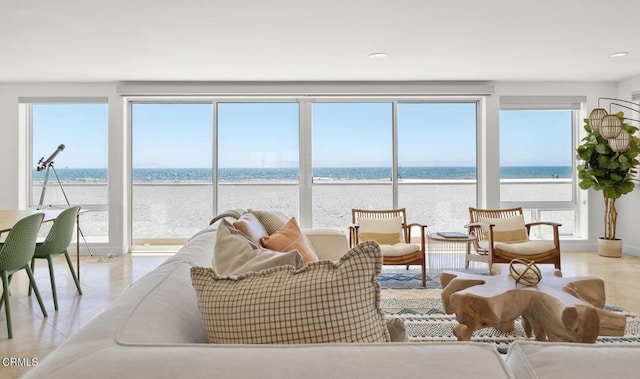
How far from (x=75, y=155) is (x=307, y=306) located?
6.50m

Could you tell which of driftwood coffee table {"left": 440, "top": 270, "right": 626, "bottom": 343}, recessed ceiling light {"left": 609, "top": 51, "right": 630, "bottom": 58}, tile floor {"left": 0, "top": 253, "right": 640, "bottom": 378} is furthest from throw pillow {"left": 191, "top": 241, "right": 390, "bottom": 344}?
recessed ceiling light {"left": 609, "top": 51, "right": 630, "bottom": 58}

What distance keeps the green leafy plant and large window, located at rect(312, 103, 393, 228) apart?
257cm

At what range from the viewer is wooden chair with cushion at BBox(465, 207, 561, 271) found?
4.44m

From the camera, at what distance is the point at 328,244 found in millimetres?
3479

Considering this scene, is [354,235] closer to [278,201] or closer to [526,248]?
[526,248]

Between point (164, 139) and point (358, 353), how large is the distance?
20.6ft

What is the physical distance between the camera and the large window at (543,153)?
6457 mm

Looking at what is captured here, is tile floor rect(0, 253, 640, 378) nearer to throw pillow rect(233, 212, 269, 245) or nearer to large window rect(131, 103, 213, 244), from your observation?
large window rect(131, 103, 213, 244)

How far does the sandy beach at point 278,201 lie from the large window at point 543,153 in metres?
0.02

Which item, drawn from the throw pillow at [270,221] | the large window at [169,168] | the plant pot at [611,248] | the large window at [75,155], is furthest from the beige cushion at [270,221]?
the plant pot at [611,248]

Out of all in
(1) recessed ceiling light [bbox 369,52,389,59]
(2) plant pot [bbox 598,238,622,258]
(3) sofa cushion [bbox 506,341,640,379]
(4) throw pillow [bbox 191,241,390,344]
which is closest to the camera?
(3) sofa cushion [bbox 506,341,640,379]

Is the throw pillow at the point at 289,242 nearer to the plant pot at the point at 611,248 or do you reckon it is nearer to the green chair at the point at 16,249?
the green chair at the point at 16,249

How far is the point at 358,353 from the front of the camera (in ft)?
2.61

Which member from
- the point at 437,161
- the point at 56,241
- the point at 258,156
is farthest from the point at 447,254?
the point at 56,241
